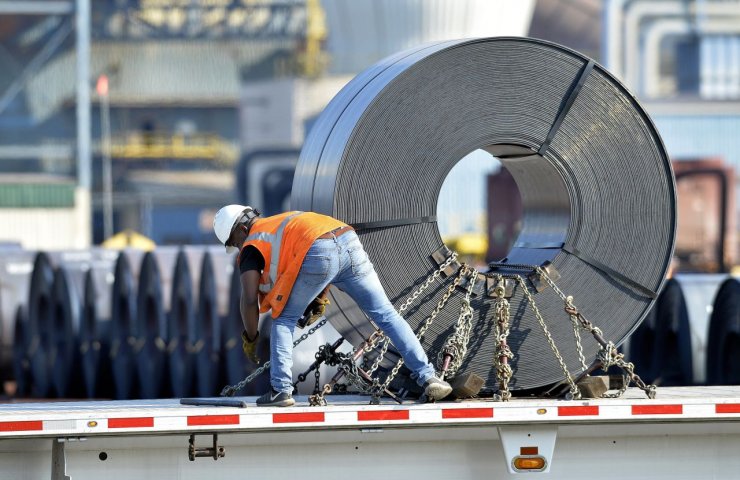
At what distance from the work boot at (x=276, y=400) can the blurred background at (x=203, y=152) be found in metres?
3.58

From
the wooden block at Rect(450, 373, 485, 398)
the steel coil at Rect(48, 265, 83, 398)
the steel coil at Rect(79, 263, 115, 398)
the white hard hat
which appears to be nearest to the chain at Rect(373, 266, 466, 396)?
the wooden block at Rect(450, 373, 485, 398)

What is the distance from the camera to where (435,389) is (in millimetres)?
6152

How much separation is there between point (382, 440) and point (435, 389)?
1.43 ft

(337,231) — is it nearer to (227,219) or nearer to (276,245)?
(276,245)

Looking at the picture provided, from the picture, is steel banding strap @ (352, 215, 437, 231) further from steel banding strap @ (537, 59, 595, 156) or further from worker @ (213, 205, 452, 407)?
steel banding strap @ (537, 59, 595, 156)

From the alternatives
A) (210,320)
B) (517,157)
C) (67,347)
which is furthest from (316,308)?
(67,347)

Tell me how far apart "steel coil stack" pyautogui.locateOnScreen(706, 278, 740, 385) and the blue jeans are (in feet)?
10.2

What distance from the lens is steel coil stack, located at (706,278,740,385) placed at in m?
8.60

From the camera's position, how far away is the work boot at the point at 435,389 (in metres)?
6.15

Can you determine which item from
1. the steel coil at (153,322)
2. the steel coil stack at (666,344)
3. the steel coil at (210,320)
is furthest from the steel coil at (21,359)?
the steel coil stack at (666,344)

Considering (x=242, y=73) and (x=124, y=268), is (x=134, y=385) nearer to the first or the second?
(x=124, y=268)

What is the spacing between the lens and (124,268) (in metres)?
12.3

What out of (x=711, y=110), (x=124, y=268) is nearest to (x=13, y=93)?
(x=711, y=110)

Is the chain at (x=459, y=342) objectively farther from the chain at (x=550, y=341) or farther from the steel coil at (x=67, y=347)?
the steel coil at (x=67, y=347)
